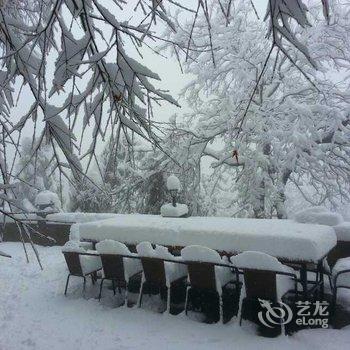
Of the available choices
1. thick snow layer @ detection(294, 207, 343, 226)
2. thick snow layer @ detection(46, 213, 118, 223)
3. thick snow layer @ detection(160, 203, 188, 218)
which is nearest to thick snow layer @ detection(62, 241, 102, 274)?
thick snow layer @ detection(160, 203, 188, 218)

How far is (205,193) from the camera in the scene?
17172mm

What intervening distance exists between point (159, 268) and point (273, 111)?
8.83m

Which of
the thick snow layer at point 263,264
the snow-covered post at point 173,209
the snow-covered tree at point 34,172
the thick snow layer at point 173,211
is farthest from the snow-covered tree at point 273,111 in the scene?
the thick snow layer at point 263,264

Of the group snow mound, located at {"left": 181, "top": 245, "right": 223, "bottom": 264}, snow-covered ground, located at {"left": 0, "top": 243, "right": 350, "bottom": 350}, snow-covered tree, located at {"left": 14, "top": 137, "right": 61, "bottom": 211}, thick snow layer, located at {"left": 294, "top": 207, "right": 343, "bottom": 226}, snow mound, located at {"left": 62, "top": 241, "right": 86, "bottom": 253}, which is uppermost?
snow-covered tree, located at {"left": 14, "top": 137, "right": 61, "bottom": 211}

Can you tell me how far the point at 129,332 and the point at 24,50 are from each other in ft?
11.9

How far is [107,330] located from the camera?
15.9 ft

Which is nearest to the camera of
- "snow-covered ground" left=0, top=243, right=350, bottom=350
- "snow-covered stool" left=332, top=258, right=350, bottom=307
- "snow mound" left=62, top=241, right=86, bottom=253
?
"snow-covered ground" left=0, top=243, right=350, bottom=350

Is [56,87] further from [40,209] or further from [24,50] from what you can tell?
[40,209]

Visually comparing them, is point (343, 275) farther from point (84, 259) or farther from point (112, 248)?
point (84, 259)

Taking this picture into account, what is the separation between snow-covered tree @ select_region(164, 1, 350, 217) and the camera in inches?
481

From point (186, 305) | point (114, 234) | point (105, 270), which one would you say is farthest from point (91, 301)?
point (186, 305)

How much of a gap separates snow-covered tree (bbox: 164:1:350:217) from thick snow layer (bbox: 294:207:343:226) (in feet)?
16.0

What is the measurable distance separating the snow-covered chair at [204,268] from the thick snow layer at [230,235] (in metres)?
0.62

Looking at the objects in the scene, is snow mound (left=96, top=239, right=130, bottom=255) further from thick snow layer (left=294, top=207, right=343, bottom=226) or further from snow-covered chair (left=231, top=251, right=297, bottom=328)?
thick snow layer (left=294, top=207, right=343, bottom=226)
